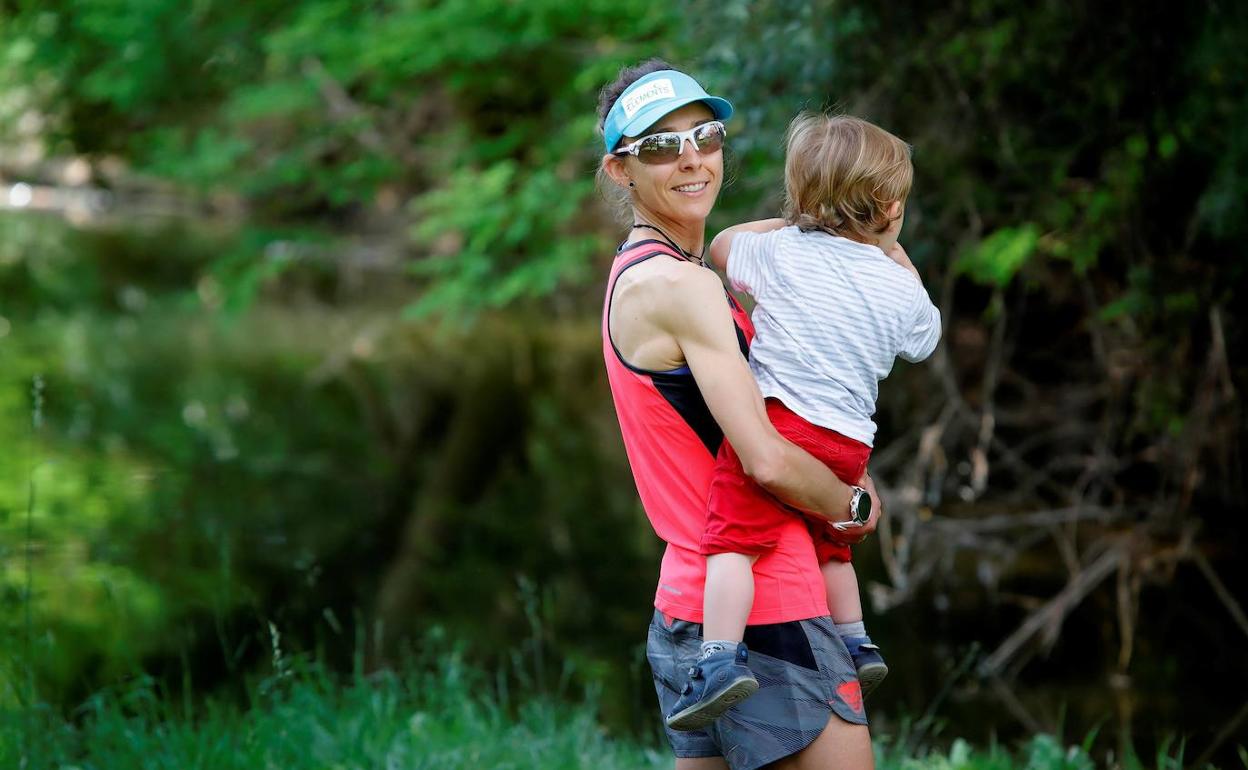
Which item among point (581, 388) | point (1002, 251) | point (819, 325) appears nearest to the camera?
point (819, 325)

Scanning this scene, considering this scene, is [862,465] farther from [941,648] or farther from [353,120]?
[353,120]

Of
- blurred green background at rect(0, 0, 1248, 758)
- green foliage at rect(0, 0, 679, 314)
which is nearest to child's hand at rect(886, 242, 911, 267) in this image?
blurred green background at rect(0, 0, 1248, 758)

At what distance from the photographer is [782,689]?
2.18 meters

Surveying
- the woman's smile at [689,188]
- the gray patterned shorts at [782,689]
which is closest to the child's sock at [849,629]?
the gray patterned shorts at [782,689]

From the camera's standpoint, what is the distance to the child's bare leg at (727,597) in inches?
85.0

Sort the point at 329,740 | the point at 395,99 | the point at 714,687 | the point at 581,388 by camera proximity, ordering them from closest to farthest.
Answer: the point at 714,687 → the point at 329,740 → the point at 395,99 → the point at 581,388

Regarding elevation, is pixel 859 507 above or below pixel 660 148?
below

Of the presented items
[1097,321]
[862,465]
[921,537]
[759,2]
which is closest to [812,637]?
[862,465]


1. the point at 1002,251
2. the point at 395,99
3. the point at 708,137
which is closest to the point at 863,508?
the point at 708,137

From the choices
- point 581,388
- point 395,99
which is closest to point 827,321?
point 395,99

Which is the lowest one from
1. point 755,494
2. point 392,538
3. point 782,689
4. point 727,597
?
point 392,538

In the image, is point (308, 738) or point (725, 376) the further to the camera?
point (308, 738)

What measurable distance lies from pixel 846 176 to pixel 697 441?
48 centimetres

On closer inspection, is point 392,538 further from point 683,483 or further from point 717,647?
point 717,647
